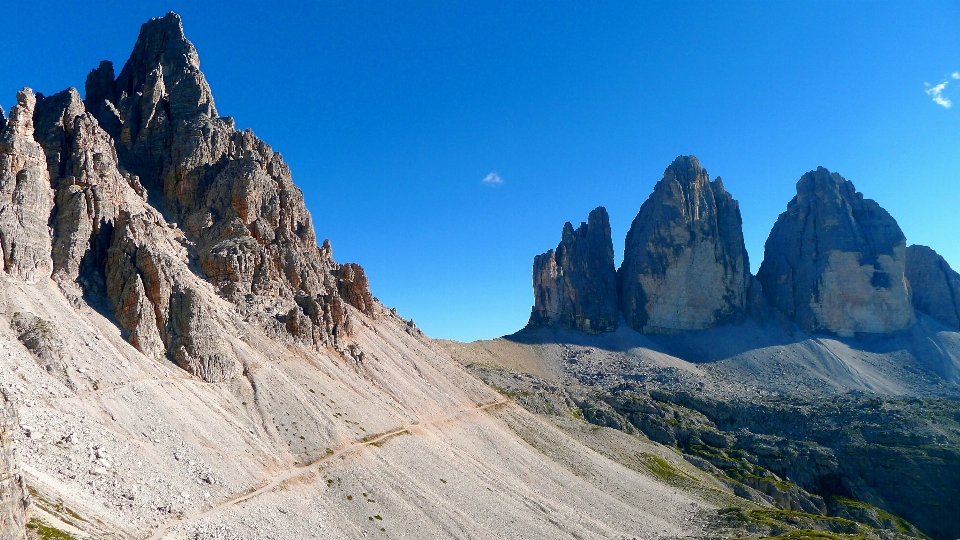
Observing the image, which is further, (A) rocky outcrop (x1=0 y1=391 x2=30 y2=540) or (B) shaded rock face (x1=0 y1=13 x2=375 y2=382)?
(B) shaded rock face (x1=0 y1=13 x2=375 y2=382)

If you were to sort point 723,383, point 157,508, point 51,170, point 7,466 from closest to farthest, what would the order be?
1. point 7,466
2. point 157,508
3. point 51,170
4. point 723,383

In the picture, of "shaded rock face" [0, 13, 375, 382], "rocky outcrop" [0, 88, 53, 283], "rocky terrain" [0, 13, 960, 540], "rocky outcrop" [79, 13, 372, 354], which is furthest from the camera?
"rocky outcrop" [79, 13, 372, 354]

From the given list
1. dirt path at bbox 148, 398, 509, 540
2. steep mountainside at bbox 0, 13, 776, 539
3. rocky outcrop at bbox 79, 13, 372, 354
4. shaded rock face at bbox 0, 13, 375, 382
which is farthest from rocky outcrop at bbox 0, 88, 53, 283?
dirt path at bbox 148, 398, 509, 540

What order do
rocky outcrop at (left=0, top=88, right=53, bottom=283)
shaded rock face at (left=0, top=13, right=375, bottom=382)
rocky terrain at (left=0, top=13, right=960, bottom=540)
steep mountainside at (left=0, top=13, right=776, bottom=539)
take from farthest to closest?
shaded rock face at (left=0, top=13, right=375, bottom=382) < rocky outcrop at (left=0, top=88, right=53, bottom=283) < rocky terrain at (left=0, top=13, right=960, bottom=540) < steep mountainside at (left=0, top=13, right=776, bottom=539)

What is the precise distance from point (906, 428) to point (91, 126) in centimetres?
15908

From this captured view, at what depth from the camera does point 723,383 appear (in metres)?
178

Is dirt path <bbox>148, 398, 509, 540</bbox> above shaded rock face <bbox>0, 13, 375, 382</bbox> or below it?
below

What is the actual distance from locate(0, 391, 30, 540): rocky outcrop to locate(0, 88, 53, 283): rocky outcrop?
32.2 meters

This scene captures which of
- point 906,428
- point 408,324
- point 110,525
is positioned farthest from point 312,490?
point 906,428

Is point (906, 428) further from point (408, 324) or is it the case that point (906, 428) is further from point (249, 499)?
point (249, 499)

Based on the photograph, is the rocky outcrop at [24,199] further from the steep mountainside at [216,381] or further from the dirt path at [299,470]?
the dirt path at [299,470]

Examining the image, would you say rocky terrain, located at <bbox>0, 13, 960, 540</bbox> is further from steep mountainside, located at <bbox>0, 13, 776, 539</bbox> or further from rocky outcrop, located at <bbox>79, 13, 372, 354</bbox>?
rocky outcrop, located at <bbox>79, 13, 372, 354</bbox>

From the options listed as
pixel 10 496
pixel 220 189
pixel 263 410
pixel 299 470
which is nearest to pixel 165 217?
pixel 220 189

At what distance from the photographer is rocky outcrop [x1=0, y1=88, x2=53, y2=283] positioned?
177ft
